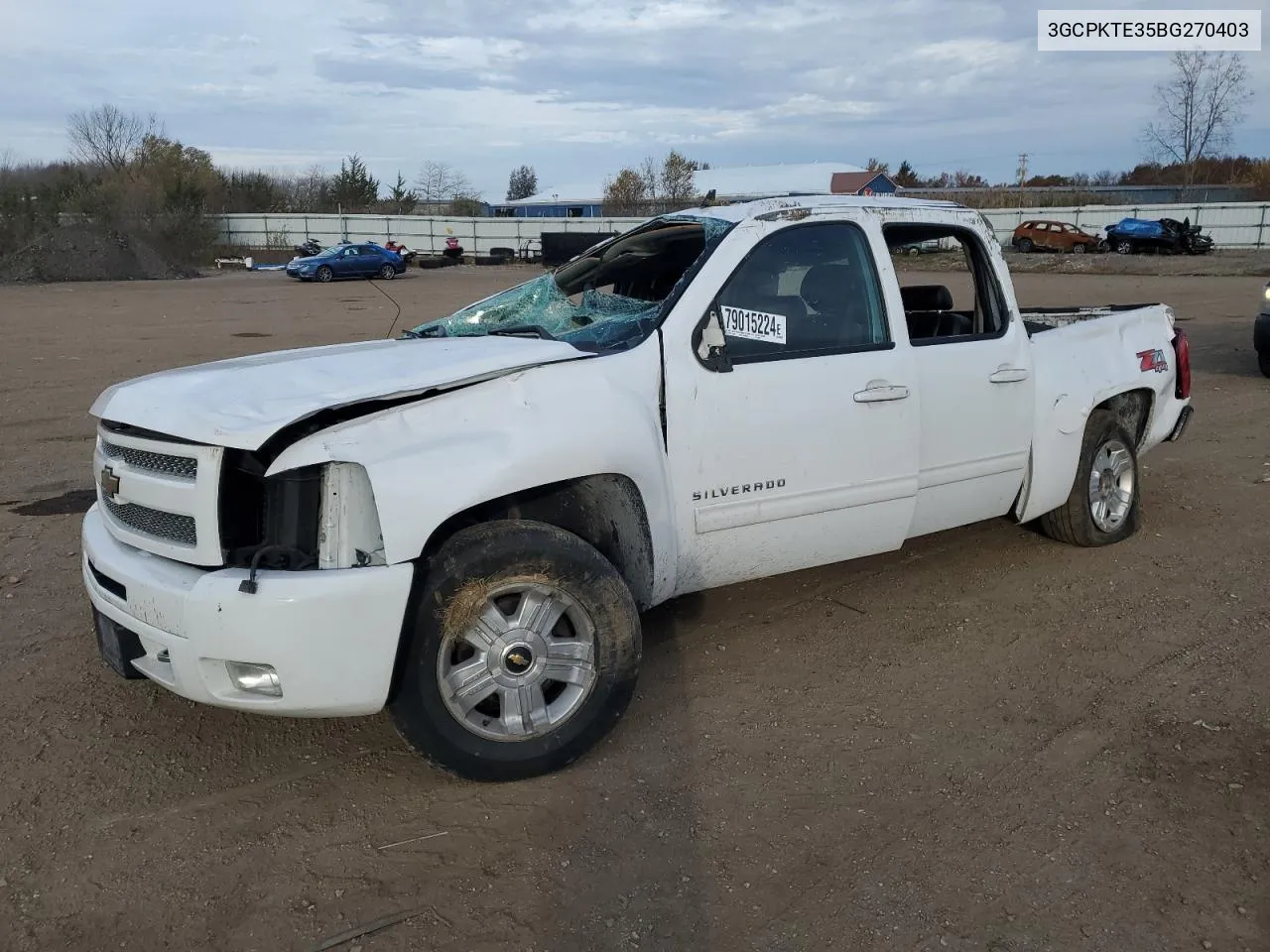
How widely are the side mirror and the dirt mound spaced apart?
123 feet

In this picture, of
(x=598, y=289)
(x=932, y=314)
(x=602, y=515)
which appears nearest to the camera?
(x=602, y=515)

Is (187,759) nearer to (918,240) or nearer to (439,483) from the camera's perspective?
(439,483)

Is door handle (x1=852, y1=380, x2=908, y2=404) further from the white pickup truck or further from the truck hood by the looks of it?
the truck hood

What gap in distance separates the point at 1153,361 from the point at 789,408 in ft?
9.68

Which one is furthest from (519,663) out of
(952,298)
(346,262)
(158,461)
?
(346,262)

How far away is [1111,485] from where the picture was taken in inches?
225

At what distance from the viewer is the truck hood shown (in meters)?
3.14

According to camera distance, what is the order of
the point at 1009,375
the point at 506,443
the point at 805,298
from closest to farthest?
the point at 506,443
the point at 805,298
the point at 1009,375

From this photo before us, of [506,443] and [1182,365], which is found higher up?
[1182,365]

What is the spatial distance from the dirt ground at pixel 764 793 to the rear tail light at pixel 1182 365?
1.09 meters

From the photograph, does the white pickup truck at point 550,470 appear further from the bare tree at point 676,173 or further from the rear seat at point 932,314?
the bare tree at point 676,173

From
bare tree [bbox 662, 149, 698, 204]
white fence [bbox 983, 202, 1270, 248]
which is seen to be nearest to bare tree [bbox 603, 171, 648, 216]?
bare tree [bbox 662, 149, 698, 204]

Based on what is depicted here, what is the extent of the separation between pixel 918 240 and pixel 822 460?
1.50 meters

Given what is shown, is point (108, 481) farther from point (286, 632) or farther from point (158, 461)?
point (286, 632)
